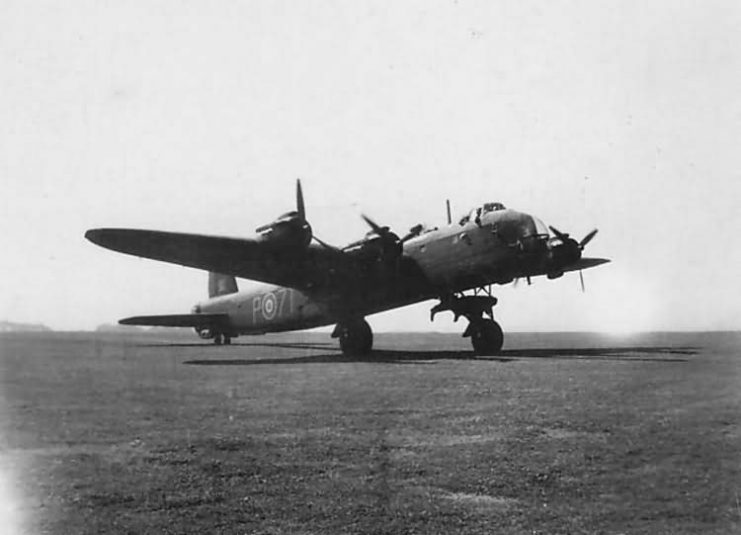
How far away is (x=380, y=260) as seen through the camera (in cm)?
1916

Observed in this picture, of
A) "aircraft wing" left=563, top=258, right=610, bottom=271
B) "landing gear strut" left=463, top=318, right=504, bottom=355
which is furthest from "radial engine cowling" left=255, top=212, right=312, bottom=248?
"aircraft wing" left=563, top=258, right=610, bottom=271

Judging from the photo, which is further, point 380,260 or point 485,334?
point 485,334

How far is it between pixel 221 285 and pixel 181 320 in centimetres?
246

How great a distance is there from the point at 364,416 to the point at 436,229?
1143 centimetres

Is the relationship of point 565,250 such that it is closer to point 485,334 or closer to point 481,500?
point 485,334

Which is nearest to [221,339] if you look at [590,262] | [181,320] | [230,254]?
[181,320]

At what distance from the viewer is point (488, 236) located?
18.2 metres

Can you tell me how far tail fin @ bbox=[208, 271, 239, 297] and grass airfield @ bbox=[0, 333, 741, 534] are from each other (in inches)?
752

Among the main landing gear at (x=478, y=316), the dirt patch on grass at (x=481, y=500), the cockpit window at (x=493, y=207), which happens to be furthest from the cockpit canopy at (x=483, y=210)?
the dirt patch on grass at (x=481, y=500)

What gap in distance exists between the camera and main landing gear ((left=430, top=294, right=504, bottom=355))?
1991cm

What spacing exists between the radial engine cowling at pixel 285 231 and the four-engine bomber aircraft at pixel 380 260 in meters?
→ 0.03

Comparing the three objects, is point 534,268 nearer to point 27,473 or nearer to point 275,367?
point 275,367

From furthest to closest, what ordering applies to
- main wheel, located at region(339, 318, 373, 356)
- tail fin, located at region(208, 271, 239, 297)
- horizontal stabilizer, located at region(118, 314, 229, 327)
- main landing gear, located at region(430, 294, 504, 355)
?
tail fin, located at region(208, 271, 239, 297), horizontal stabilizer, located at region(118, 314, 229, 327), main wheel, located at region(339, 318, 373, 356), main landing gear, located at region(430, 294, 504, 355)

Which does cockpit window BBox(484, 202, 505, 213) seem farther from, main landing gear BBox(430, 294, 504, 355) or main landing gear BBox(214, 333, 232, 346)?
main landing gear BBox(214, 333, 232, 346)
